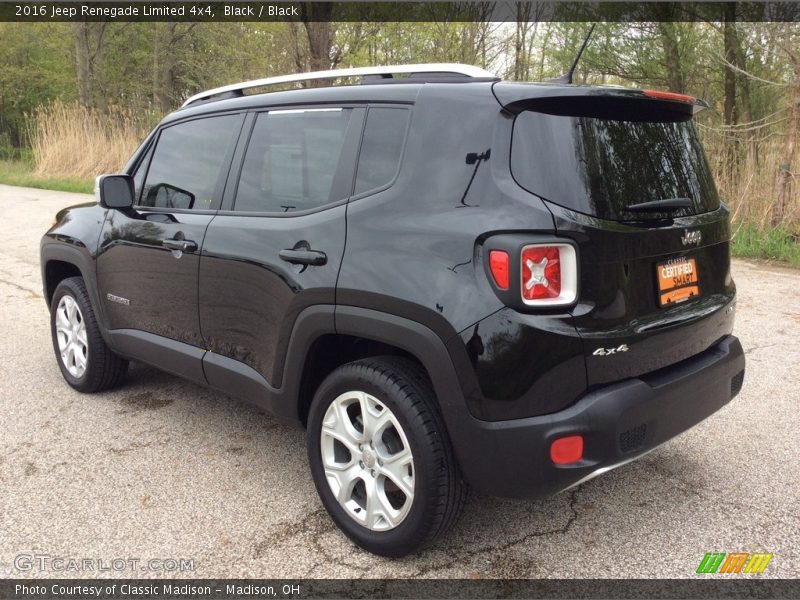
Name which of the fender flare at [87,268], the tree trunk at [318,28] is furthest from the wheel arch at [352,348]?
the tree trunk at [318,28]

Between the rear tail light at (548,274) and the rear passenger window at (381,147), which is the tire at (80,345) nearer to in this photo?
the rear passenger window at (381,147)

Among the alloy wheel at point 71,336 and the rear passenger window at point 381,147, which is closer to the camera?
the rear passenger window at point 381,147

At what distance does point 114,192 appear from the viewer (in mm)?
3775

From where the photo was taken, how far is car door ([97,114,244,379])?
3438 millimetres

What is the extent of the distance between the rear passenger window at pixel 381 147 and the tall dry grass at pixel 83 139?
16021 millimetres

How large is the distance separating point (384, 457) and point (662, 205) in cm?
139

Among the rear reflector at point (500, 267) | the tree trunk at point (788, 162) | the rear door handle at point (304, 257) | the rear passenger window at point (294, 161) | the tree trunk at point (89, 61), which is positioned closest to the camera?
the rear reflector at point (500, 267)

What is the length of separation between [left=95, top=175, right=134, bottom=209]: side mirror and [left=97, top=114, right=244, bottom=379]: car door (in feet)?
0.34

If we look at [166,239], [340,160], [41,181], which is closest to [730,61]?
[340,160]

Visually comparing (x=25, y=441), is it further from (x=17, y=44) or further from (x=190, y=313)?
(x=17, y=44)

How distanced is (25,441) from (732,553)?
342cm

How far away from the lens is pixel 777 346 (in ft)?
16.9

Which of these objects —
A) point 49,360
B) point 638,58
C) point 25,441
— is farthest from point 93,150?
point 25,441

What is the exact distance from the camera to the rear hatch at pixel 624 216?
232 centimetres
